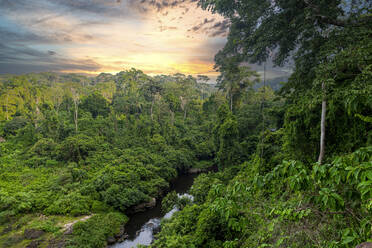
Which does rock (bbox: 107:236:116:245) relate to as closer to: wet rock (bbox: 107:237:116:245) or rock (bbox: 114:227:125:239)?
wet rock (bbox: 107:237:116:245)

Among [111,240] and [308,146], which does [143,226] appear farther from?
[308,146]

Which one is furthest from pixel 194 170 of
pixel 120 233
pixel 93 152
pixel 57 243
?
pixel 57 243

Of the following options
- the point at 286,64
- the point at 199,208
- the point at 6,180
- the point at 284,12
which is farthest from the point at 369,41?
the point at 6,180

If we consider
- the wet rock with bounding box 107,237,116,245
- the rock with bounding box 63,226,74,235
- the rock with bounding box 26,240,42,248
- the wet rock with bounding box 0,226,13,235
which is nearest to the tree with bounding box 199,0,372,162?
the wet rock with bounding box 107,237,116,245

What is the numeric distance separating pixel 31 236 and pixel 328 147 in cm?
1371

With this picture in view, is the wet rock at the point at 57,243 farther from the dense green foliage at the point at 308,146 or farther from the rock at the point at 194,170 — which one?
the rock at the point at 194,170

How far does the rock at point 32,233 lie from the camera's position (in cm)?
997

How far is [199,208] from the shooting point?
26.6ft

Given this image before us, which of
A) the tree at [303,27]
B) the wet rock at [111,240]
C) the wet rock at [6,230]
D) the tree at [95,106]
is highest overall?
the tree at [303,27]

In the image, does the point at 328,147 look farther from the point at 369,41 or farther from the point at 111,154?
the point at 111,154

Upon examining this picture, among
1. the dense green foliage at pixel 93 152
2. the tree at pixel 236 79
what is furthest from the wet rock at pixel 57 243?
the tree at pixel 236 79

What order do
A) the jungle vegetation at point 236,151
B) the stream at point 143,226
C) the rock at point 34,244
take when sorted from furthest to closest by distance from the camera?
1. the stream at point 143,226
2. the rock at point 34,244
3. the jungle vegetation at point 236,151

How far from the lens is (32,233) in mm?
10109

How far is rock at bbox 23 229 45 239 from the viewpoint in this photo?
997 centimetres
